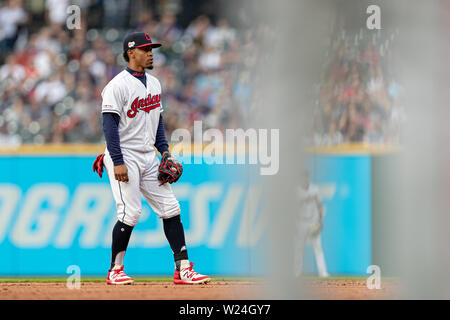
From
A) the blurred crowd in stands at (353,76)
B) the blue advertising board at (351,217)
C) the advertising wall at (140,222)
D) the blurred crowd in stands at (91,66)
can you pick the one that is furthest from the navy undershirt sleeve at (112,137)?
the blue advertising board at (351,217)

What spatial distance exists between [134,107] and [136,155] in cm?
35

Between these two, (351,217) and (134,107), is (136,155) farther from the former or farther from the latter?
(351,217)

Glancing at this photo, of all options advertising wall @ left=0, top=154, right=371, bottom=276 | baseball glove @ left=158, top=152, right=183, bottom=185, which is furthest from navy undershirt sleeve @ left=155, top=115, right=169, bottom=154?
advertising wall @ left=0, top=154, right=371, bottom=276

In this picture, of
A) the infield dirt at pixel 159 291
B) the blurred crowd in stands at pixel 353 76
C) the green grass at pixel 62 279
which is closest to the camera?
the blurred crowd in stands at pixel 353 76

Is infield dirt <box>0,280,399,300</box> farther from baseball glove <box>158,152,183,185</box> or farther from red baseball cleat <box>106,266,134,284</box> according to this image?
baseball glove <box>158,152,183,185</box>

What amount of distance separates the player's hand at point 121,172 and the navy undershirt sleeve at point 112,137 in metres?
0.03

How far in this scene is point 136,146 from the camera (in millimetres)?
5578

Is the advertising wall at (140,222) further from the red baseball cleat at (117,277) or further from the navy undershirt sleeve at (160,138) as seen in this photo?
the navy undershirt sleeve at (160,138)

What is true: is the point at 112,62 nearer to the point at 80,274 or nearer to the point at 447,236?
the point at 80,274

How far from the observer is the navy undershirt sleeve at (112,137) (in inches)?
212

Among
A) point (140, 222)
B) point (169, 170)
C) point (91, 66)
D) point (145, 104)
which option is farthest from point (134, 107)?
point (91, 66)

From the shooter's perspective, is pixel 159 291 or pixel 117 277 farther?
pixel 117 277

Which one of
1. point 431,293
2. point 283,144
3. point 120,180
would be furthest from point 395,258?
point 120,180

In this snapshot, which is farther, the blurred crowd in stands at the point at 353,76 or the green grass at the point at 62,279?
the green grass at the point at 62,279
